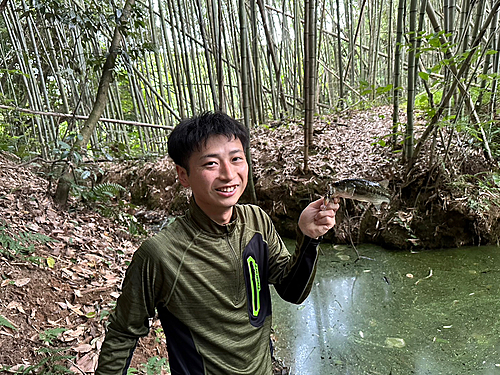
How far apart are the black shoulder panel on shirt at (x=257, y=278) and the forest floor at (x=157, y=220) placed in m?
0.93

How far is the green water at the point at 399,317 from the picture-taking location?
192cm

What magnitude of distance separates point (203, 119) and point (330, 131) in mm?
3694

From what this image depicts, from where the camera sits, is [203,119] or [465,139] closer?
[203,119]

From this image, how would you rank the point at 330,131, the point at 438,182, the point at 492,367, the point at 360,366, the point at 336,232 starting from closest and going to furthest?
the point at 492,367, the point at 360,366, the point at 438,182, the point at 336,232, the point at 330,131

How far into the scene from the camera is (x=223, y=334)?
101 cm

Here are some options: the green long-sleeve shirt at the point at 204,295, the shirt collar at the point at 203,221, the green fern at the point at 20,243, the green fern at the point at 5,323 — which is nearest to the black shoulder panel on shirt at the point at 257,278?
the green long-sleeve shirt at the point at 204,295

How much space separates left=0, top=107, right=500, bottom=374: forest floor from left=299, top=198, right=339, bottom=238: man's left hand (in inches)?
46.8

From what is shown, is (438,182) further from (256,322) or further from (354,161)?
(256,322)

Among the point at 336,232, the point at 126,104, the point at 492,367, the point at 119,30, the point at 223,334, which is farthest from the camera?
the point at 126,104

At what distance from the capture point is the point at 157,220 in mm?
4441

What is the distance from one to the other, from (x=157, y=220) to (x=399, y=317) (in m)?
3.02

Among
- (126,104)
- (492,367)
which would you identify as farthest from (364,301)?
(126,104)

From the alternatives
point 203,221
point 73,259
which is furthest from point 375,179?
point 203,221

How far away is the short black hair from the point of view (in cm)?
97
